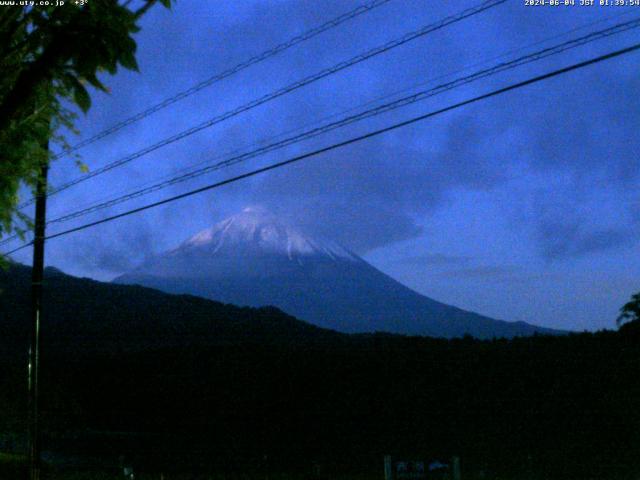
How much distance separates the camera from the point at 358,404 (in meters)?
51.8

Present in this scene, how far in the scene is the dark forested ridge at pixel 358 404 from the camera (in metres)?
36.3

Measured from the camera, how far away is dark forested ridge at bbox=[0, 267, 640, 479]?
36.3 metres

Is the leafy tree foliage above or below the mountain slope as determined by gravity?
below

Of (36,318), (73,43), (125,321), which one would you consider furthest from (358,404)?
(125,321)

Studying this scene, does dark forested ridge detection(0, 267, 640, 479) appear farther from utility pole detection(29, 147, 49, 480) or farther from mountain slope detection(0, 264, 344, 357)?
mountain slope detection(0, 264, 344, 357)

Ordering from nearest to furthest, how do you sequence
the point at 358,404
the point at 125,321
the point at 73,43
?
the point at 73,43, the point at 358,404, the point at 125,321

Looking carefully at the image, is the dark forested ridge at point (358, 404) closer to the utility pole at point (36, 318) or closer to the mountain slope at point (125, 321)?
the utility pole at point (36, 318)

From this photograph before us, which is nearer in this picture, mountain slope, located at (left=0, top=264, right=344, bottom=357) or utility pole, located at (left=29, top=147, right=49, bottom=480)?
utility pole, located at (left=29, top=147, right=49, bottom=480)

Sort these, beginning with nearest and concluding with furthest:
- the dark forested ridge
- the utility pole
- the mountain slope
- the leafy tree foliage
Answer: the leafy tree foliage
the utility pole
the dark forested ridge
the mountain slope

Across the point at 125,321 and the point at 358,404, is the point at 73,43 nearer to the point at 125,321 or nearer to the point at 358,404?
the point at 358,404

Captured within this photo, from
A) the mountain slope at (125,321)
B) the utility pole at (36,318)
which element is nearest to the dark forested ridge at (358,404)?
the utility pole at (36,318)

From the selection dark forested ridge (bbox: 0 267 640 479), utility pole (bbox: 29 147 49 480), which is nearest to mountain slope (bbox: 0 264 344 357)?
dark forested ridge (bbox: 0 267 640 479)

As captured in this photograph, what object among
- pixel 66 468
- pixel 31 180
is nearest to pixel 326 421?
pixel 66 468

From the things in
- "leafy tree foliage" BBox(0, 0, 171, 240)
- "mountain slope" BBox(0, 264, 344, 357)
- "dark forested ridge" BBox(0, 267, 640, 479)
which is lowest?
"dark forested ridge" BBox(0, 267, 640, 479)
